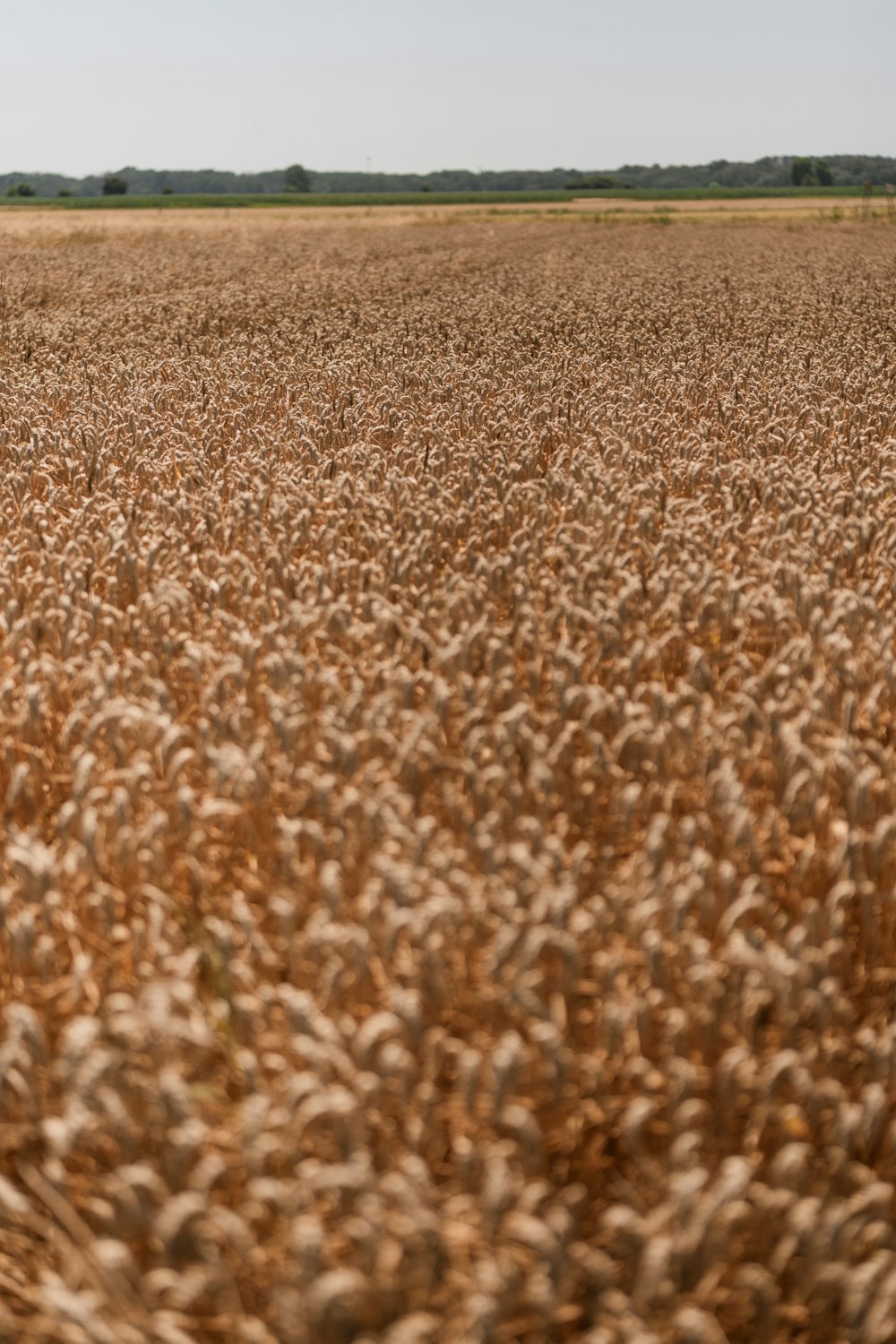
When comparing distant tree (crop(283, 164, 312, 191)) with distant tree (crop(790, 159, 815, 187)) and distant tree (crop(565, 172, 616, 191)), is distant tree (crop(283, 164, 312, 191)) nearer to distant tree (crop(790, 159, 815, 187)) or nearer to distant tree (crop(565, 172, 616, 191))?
distant tree (crop(565, 172, 616, 191))

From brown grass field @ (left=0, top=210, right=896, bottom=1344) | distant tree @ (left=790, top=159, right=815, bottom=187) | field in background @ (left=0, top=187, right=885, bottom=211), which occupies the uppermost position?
distant tree @ (left=790, top=159, right=815, bottom=187)

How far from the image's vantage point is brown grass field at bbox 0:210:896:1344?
2.06 m

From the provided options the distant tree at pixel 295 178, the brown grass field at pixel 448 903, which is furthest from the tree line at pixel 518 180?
the brown grass field at pixel 448 903

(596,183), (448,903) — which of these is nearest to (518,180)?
(596,183)

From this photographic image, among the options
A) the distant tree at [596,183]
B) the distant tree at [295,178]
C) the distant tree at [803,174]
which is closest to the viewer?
the distant tree at [803,174]

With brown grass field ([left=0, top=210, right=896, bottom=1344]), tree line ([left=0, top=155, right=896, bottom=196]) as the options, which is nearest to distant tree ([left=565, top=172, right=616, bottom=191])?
tree line ([left=0, top=155, right=896, bottom=196])

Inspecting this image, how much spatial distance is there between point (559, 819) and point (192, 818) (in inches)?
39.0

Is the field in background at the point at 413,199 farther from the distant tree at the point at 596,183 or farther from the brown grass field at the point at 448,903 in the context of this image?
the brown grass field at the point at 448,903

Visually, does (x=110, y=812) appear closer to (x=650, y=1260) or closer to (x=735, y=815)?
(x=735, y=815)

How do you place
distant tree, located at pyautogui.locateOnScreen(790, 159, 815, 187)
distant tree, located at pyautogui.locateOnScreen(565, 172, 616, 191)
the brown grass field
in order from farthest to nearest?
1. distant tree, located at pyautogui.locateOnScreen(565, 172, 616, 191)
2. distant tree, located at pyautogui.locateOnScreen(790, 159, 815, 187)
3. the brown grass field

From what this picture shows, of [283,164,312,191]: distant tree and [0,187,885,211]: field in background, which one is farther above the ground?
[283,164,312,191]: distant tree

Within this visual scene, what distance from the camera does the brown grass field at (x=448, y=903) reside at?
2057mm

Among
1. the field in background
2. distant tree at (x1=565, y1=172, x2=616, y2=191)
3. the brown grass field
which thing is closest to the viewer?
the brown grass field

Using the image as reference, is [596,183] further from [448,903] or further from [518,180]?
[448,903]
